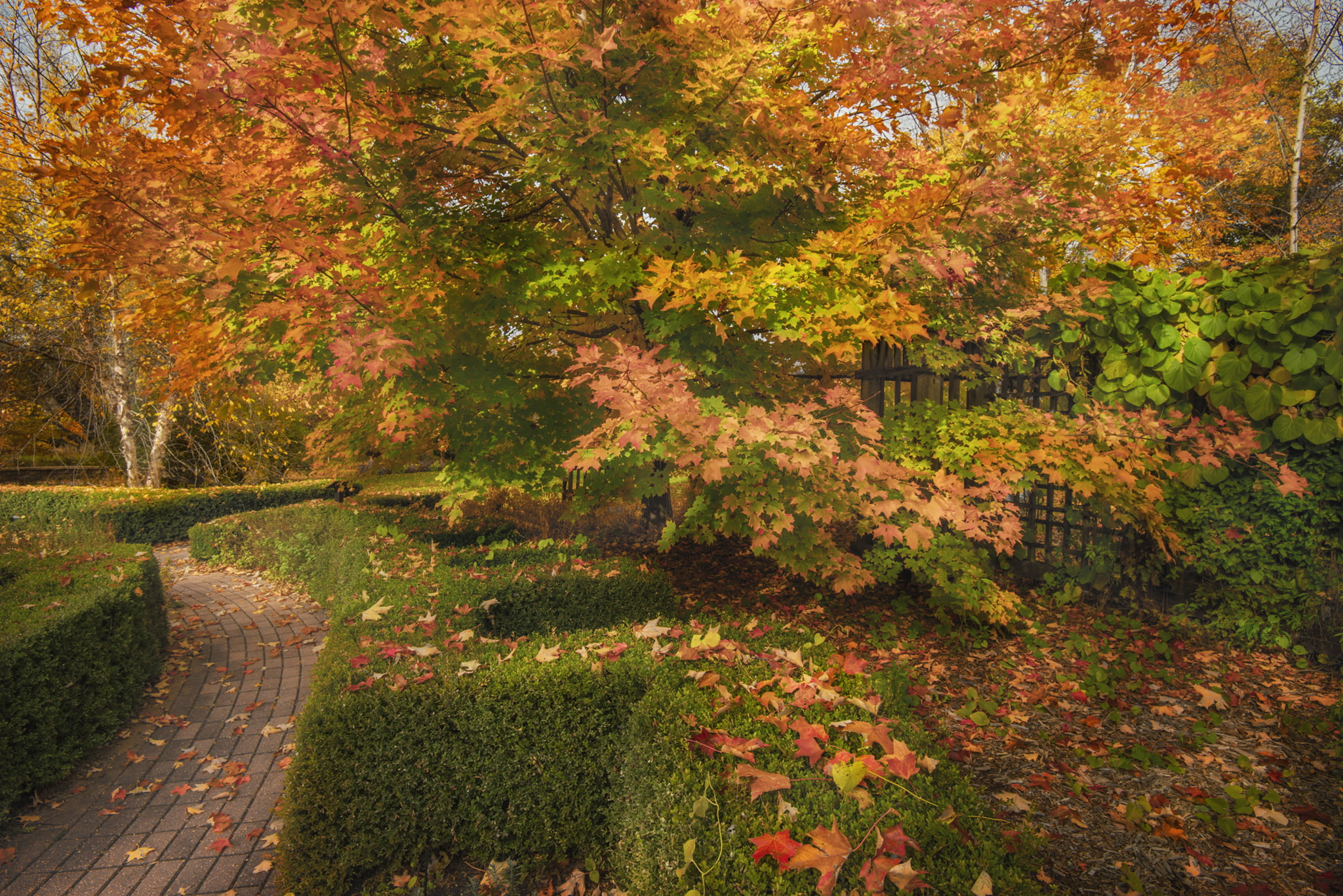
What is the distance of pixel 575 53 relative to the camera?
338 cm

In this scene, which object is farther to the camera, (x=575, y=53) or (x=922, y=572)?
(x=922, y=572)

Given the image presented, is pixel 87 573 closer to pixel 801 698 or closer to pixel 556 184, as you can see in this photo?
pixel 556 184

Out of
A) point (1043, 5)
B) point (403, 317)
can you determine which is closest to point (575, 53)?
point (403, 317)

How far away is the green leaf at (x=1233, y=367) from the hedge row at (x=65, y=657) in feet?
29.2

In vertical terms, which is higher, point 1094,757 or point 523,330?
point 523,330

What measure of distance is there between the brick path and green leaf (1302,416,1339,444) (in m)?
7.45

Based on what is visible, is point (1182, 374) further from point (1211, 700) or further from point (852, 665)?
point (852, 665)

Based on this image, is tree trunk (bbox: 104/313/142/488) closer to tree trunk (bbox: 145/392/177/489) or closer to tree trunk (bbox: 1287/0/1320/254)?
tree trunk (bbox: 145/392/177/489)

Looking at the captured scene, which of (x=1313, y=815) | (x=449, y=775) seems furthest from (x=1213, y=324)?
(x=449, y=775)

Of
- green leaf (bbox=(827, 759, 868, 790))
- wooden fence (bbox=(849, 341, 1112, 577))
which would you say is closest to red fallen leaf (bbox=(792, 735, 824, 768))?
green leaf (bbox=(827, 759, 868, 790))

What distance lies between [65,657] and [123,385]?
10.8m

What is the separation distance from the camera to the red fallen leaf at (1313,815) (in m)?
3.18

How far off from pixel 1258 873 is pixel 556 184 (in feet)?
17.5

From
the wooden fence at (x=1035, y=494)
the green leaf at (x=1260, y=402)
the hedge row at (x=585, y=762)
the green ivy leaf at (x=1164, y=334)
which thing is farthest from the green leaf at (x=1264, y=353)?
the hedge row at (x=585, y=762)
